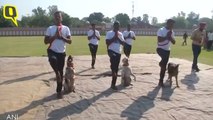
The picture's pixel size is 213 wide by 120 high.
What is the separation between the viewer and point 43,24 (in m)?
98.2

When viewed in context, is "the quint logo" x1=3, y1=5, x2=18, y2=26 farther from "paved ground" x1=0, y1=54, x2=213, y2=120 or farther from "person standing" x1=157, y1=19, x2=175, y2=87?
"person standing" x1=157, y1=19, x2=175, y2=87

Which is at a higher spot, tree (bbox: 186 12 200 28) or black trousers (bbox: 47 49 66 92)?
tree (bbox: 186 12 200 28)

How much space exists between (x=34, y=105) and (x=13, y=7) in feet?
18.1

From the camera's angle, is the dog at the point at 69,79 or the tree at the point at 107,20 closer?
the dog at the point at 69,79

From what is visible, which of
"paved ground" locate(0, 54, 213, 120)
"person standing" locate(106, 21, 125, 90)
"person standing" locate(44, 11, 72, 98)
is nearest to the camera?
"paved ground" locate(0, 54, 213, 120)

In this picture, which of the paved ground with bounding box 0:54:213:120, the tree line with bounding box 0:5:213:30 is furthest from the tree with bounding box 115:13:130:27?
the paved ground with bounding box 0:54:213:120

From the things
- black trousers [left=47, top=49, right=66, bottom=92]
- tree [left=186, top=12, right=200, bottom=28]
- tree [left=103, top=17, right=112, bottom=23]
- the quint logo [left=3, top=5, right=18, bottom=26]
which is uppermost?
tree [left=186, top=12, right=200, bottom=28]

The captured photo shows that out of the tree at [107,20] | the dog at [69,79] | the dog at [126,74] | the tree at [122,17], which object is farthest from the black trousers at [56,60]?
the tree at [107,20]

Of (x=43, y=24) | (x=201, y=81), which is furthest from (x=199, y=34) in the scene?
(x=43, y=24)

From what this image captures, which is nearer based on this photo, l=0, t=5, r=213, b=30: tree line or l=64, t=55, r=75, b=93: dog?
l=64, t=55, r=75, b=93: dog

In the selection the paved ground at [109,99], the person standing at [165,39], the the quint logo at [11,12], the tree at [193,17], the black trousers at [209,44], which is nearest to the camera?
the paved ground at [109,99]

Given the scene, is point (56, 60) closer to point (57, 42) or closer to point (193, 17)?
point (57, 42)

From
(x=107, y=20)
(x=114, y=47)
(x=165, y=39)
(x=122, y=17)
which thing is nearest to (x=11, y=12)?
(x=114, y=47)

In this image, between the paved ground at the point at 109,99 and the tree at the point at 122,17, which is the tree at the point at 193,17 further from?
the paved ground at the point at 109,99
